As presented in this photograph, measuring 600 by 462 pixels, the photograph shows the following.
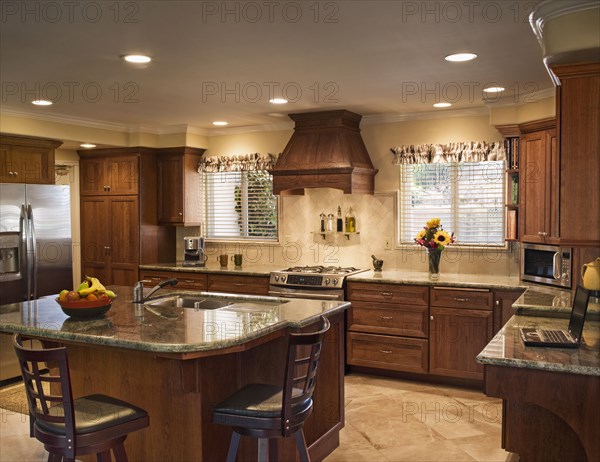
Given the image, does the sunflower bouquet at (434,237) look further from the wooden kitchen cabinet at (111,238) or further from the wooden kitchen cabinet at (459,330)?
the wooden kitchen cabinet at (111,238)

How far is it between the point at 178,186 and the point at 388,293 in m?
2.86

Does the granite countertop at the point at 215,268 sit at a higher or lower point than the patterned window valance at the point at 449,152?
lower

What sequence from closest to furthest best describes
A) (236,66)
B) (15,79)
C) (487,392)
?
(487,392) → (236,66) → (15,79)

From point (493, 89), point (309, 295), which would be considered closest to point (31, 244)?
point (309, 295)

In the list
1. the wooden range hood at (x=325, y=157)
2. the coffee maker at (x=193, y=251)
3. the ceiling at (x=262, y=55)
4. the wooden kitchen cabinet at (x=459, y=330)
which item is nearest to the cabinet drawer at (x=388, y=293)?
the wooden kitchen cabinet at (x=459, y=330)

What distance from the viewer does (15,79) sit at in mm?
4457

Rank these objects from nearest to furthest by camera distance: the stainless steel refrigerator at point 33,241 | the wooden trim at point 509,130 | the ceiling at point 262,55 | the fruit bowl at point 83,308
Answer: the ceiling at point 262,55 < the fruit bowl at point 83,308 < the wooden trim at point 509,130 < the stainless steel refrigerator at point 33,241

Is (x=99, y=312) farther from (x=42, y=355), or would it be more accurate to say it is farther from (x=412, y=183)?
(x=412, y=183)

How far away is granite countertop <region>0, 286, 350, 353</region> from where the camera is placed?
278 centimetres

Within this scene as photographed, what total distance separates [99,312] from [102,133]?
3711 millimetres

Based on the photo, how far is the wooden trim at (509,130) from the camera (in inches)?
208

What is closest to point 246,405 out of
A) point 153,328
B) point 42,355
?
point 153,328

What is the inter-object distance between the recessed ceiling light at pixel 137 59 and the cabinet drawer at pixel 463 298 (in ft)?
9.89

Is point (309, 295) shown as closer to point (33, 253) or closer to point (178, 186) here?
point (178, 186)
